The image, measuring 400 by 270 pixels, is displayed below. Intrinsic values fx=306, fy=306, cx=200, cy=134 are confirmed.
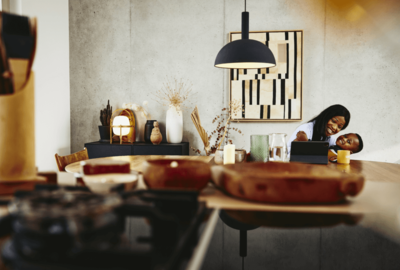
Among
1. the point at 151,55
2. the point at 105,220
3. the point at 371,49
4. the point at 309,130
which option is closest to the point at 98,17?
the point at 151,55

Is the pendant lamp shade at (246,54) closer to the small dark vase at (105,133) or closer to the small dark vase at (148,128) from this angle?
the small dark vase at (148,128)

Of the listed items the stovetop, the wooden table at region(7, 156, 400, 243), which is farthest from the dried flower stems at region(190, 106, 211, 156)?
the stovetop

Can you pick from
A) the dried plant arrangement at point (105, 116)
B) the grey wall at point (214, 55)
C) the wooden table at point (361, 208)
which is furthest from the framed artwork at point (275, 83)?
the wooden table at point (361, 208)

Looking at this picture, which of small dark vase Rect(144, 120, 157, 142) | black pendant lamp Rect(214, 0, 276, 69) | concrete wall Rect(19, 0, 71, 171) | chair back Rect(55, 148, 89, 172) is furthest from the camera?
small dark vase Rect(144, 120, 157, 142)

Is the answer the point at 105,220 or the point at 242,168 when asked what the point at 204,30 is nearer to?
the point at 242,168

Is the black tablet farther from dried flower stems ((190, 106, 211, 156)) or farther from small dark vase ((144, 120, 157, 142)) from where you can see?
small dark vase ((144, 120, 157, 142))

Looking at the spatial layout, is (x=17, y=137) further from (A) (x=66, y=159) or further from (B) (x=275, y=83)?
(B) (x=275, y=83)

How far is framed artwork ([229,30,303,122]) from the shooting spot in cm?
417

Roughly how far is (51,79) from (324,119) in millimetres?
3820

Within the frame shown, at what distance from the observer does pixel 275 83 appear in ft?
13.8

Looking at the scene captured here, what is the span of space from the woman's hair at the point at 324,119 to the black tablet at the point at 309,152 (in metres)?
2.26

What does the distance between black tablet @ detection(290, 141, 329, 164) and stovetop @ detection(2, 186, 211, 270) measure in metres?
1.64

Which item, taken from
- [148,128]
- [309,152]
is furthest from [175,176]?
[148,128]

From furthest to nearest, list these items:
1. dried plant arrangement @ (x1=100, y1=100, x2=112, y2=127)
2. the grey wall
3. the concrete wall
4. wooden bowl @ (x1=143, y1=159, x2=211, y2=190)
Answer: dried plant arrangement @ (x1=100, y1=100, x2=112, y2=127), the grey wall, the concrete wall, wooden bowl @ (x1=143, y1=159, x2=211, y2=190)
